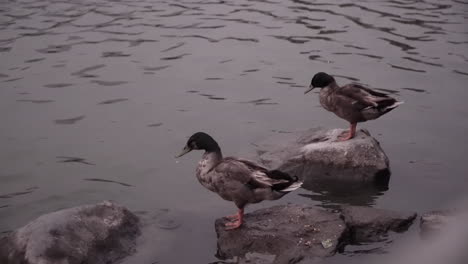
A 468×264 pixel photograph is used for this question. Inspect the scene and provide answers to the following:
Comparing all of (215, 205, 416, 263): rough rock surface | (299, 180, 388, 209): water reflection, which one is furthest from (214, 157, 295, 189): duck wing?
(299, 180, 388, 209): water reflection

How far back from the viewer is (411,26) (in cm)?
1420

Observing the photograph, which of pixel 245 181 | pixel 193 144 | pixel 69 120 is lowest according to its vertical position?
pixel 69 120

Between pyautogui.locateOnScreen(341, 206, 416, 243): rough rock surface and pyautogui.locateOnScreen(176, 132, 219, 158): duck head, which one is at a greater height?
pyautogui.locateOnScreen(176, 132, 219, 158): duck head

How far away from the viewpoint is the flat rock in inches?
215

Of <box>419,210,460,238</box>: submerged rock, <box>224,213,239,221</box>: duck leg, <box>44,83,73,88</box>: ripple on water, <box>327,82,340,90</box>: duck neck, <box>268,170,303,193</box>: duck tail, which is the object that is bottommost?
<box>44,83,73,88</box>: ripple on water

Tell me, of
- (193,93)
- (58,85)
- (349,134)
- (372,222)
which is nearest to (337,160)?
(349,134)

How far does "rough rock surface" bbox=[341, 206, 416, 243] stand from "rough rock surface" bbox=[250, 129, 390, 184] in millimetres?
1002

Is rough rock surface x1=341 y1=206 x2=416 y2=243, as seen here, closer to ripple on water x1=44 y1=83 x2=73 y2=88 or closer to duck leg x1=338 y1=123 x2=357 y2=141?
duck leg x1=338 y1=123 x2=357 y2=141

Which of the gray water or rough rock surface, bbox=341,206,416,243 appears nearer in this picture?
Result: rough rock surface, bbox=341,206,416,243

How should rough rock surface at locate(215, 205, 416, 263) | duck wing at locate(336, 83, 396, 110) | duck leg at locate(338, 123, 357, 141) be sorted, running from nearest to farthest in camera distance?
rough rock surface at locate(215, 205, 416, 263) < duck wing at locate(336, 83, 396, 110) < duck leg at locate(338, 123, 357, 141)

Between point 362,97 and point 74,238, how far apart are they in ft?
13.8

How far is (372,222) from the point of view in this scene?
5887 mm

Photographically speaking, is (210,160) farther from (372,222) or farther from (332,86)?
(332,86)

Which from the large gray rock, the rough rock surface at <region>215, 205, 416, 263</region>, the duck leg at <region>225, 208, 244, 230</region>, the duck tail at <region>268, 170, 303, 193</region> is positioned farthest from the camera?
the duck leg at <region>225, 208, 244, 230</region>
